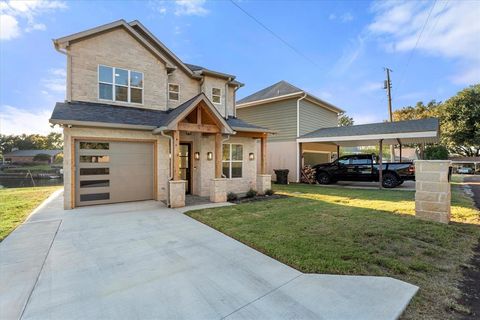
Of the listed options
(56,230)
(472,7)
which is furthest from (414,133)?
(56,230)

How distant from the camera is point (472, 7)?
8.75 meters

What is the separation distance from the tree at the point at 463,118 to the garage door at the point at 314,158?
22.3 metres

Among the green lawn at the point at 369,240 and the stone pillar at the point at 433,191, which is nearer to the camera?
the green lawn at the point at 369,240

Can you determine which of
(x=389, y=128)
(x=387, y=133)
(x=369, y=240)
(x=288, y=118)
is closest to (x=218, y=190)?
(x=369, y=240)

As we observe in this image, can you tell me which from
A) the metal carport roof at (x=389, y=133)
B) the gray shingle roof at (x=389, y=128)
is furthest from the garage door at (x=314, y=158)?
the gray shingle roof at (x=389, y=128)

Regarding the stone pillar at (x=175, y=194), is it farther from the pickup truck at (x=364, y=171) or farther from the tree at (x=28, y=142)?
the tree at (x=28, y=142)

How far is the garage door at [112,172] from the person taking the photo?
8227 millimetres

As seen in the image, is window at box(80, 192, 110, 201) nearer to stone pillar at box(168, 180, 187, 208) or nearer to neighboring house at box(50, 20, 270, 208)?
neighboring house at box(50, 20, 270, 208)

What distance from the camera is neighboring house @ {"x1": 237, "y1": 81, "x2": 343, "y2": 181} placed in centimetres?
1645

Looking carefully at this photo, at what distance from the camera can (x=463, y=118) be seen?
29.7 meters

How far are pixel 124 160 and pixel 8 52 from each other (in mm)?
13421

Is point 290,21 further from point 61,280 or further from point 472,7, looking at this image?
point 61,280

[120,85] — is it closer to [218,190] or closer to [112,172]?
[112,172]

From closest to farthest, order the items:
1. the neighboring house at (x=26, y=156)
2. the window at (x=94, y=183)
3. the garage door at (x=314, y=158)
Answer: the window at (x=94, y=183)
the garage door at (x=314, y=158)
the neighboring house at (x=26, y=156)
